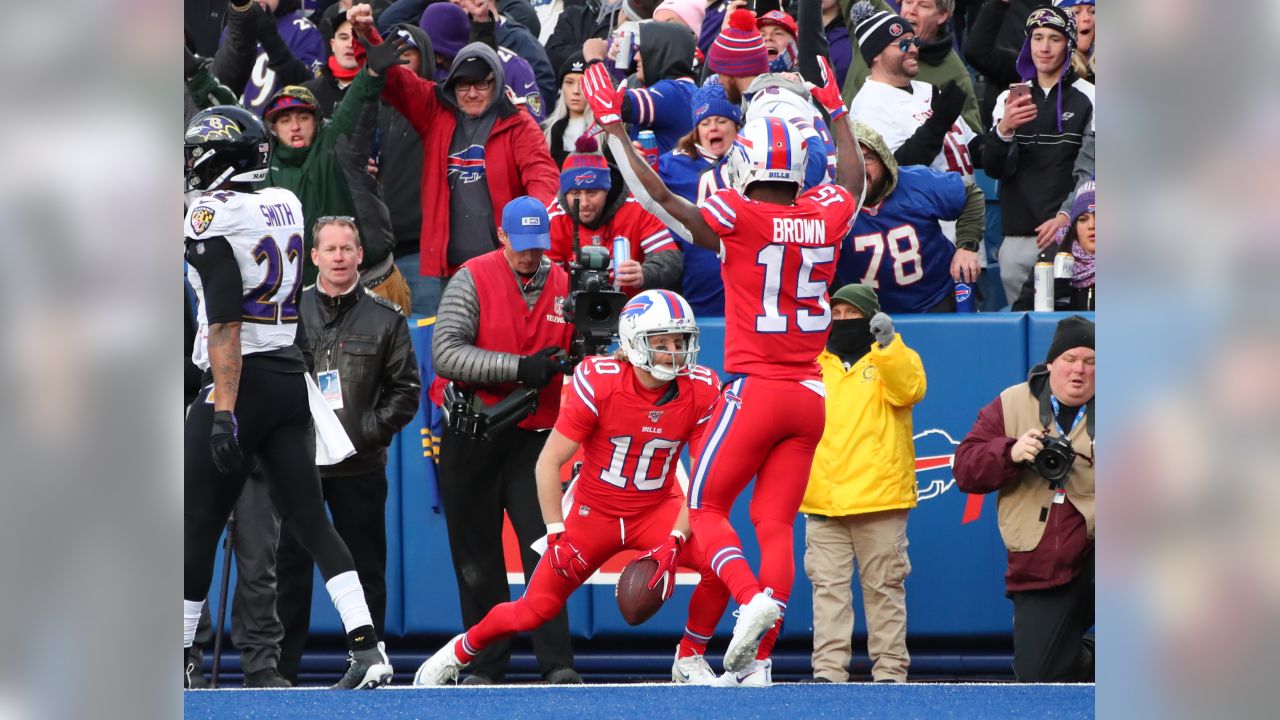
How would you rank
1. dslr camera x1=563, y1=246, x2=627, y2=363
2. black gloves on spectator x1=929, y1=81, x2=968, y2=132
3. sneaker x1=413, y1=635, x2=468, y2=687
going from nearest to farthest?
sneaker x1=413, y1=635, x2=468, y2=687
dslr camera x1=563, y1=246, x2=627, y2=363
black gloves on spectator x1=929, y1=81, x2=968, y2=132

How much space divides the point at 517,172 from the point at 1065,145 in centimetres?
293

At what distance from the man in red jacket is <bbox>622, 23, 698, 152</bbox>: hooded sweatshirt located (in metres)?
0.55

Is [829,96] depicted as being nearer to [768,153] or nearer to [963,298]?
[768,153]

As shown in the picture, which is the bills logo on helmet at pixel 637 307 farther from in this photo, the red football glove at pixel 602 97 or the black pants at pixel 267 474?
the black pants at pixel 267 474

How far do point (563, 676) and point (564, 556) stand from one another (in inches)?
37.5

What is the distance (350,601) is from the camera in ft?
19.9

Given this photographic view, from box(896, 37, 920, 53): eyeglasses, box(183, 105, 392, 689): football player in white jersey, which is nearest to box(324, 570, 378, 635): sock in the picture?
box(183, 105, 392, 689): football player in white jersey

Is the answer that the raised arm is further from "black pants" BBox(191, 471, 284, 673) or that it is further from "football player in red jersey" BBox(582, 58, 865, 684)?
"black pants" BBox(191, 471, 284, 673)

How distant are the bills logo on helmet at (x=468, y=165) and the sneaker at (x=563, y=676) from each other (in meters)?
2.69

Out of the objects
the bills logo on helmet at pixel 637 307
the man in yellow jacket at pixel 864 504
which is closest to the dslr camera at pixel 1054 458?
the man in yellow jacket at pixel 864 504

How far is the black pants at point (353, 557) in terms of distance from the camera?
7.65 metres

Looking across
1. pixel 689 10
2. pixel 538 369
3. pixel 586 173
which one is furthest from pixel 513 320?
pixel 689 10

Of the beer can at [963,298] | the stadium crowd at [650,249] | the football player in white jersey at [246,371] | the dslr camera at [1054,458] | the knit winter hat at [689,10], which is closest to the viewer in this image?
the football player in white jersey at [246,371]

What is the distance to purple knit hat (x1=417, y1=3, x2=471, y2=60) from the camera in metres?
9.17
